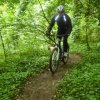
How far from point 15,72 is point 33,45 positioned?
528 cm

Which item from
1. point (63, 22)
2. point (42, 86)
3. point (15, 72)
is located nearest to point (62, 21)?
point (63, 22)

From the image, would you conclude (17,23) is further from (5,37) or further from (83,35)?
(83,35)

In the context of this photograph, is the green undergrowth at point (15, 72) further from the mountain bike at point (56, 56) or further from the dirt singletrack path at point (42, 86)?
the mountain bike at point (56, 56)

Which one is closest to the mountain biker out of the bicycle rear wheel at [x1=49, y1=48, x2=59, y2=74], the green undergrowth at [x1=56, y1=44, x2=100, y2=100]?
the bicycle rear wheel at [x1=49, y1=48, x2=59, y2=74]

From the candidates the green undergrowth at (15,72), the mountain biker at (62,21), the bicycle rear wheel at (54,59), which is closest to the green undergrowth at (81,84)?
the bicycle rear wheel at (54,59)

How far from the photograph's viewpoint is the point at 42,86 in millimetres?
8711

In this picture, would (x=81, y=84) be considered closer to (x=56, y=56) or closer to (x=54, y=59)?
(x=54, y=59)

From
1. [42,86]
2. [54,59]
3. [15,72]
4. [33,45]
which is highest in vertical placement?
[33,45]

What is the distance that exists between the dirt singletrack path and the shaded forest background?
304 millimetres

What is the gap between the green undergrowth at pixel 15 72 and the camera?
818cm

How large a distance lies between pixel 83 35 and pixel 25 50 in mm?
7804

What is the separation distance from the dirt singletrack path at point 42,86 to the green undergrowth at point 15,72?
286mm

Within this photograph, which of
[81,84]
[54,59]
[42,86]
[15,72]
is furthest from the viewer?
[15,72]

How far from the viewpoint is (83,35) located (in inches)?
861
